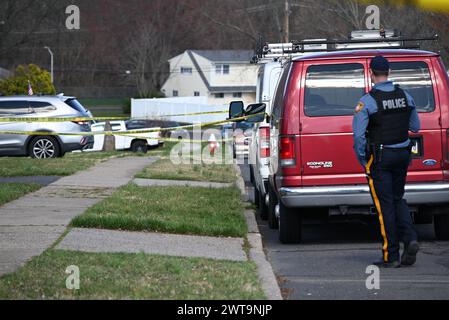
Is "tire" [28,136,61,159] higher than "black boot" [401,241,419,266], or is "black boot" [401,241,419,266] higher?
"tire" [28,136,61,159]

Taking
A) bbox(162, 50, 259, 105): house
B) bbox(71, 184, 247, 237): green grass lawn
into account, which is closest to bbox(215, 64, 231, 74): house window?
bbox(162, 50, 259, 105): house

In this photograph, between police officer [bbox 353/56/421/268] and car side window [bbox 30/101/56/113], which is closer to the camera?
police officer [bbox 353/56/421/268]

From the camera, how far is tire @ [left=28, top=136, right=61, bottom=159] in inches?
850

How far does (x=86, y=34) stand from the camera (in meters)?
77.2

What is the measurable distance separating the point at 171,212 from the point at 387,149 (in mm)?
4003

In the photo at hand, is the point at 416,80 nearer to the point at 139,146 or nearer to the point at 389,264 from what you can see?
the point at 389,264

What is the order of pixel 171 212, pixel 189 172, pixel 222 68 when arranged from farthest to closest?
pixel 222 68 < pixel 189 172 < pixel 171 212

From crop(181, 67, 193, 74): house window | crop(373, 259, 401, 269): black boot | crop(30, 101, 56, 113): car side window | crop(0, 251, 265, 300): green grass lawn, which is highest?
crop(181, 67, 193, 74): house window

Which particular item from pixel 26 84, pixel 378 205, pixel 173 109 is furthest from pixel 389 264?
pixel 173 109

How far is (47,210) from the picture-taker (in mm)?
11875

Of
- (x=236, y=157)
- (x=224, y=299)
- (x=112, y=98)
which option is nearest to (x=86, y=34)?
(x=112, y=98)

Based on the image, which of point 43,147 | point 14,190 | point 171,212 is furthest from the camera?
point 43,147

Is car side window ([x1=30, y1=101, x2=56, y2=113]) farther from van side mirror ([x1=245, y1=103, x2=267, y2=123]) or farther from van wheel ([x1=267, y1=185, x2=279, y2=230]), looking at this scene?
van wheel ([x1=267, y1=185, x2=279, y2=230])

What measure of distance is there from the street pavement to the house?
58133 mm
